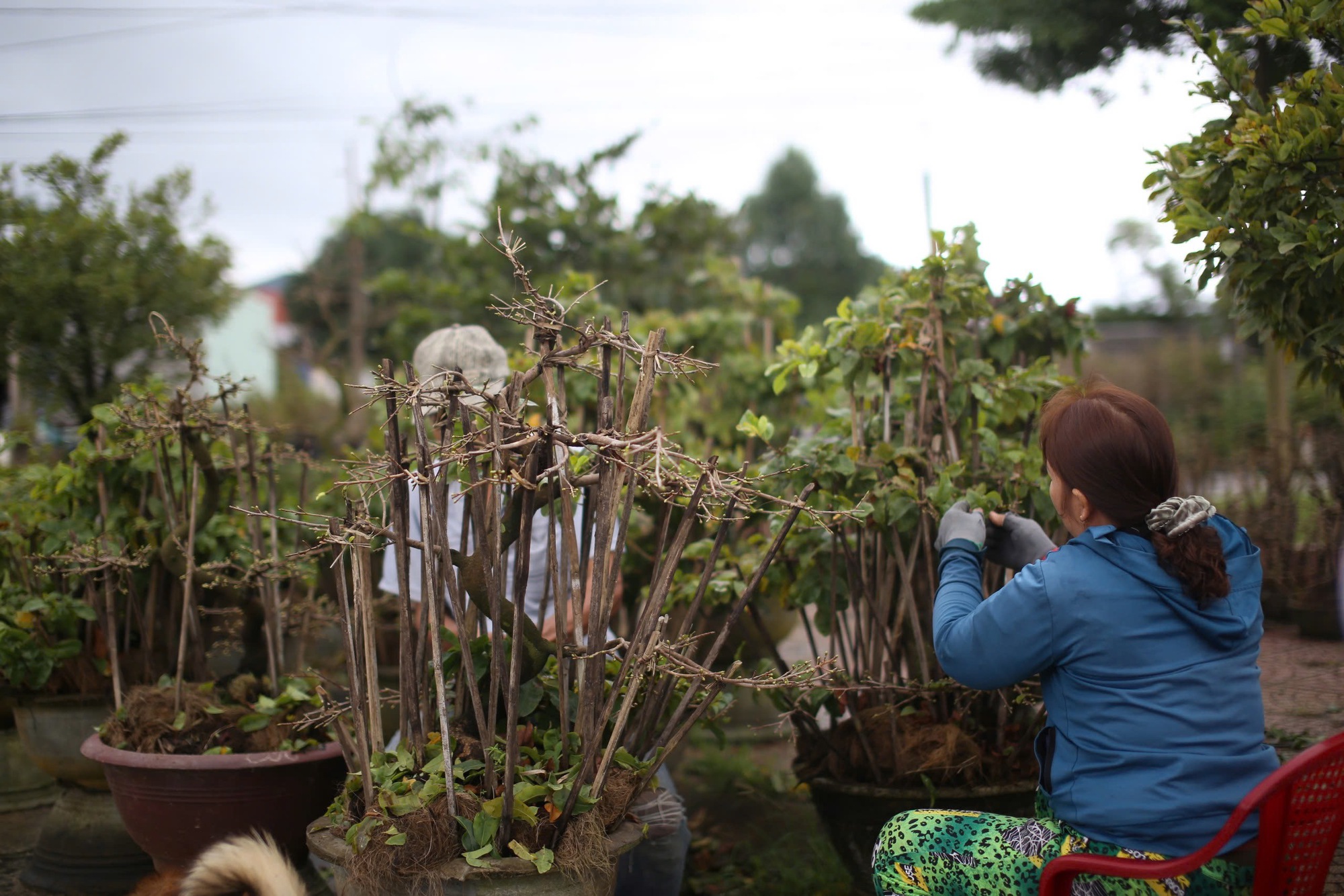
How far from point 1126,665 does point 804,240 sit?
26027 mm

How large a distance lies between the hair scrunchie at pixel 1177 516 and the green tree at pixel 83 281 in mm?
5018

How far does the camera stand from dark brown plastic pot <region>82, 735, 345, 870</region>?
2.72m

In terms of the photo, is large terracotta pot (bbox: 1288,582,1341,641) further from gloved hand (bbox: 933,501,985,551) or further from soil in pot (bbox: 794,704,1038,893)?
gloved hand (bbox: 933,501,985,551)

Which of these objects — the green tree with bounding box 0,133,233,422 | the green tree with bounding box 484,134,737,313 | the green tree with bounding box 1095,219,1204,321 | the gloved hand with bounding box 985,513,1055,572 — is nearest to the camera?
the gloved hand with bounding box 985,513,1055,572

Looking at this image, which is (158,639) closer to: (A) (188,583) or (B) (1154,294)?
(A) (188,583)

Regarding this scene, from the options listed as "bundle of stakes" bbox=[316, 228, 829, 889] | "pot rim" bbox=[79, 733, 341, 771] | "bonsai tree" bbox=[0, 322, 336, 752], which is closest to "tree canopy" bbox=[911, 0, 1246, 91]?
"bundle of stakes" bbox=[316, 228, 829, 889]

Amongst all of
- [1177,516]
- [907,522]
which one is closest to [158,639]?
[907,522]

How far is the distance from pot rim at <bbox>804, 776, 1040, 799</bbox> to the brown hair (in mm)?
1125

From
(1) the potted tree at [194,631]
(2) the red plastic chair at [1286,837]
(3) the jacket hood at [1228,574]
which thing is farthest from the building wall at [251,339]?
(2) the red plastic chair at [1286,837]

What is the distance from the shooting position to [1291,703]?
4.33 m

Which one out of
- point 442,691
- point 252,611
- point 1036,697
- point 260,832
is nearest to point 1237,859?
point 1036,697

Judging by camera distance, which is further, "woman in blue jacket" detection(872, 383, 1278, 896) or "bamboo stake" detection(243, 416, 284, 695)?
"bamboo stake" detection(243, 416, 284, 695)

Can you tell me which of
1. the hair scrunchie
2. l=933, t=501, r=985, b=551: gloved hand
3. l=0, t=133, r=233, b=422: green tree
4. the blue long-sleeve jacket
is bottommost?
the blue long-sleeve jacket

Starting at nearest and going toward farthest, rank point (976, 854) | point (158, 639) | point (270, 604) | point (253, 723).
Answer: point (976, 854) → point (253, 723) → point (270, 604) → point (158, 639)
